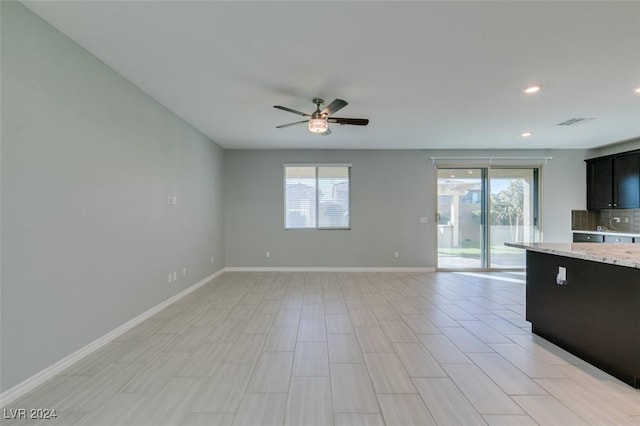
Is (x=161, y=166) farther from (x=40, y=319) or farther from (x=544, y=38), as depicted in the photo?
(x=544, y=38)

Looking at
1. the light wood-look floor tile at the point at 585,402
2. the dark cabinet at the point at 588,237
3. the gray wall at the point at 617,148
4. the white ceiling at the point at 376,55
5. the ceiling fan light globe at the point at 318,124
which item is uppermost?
the white ceiling at the point at 376,55

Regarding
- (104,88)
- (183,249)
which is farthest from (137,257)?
(104,88)

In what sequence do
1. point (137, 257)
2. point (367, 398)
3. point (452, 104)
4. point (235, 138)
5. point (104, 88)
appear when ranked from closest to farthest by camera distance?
point (367, 398) < point (104, 88) < point (137, 257) < point (452, 104) < point (235, 138)

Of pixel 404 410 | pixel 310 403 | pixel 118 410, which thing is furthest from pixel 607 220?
pixel 118 410

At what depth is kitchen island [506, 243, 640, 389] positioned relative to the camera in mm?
2055

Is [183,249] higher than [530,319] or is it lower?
higher

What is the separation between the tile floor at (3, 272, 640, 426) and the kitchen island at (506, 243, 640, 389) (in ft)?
0.48

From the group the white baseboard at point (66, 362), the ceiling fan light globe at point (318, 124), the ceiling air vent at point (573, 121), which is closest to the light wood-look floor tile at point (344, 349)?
the white baseboard at point (66, 362)

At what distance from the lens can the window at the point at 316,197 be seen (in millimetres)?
6199

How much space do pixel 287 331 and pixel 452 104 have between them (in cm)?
343

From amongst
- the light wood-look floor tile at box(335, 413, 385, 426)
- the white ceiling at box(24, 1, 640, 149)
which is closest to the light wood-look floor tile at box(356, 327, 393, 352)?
the light wood-look floor tile at box(335, 413, 385, 426)

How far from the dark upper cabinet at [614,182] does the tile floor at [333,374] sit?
11.8 feet

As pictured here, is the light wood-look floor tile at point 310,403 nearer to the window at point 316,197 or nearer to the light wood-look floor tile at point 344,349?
the light wood-look floor tile at point 344,349

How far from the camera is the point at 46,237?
6.81 ft
